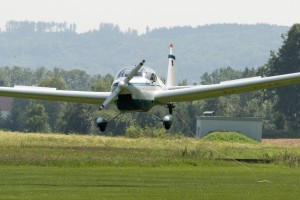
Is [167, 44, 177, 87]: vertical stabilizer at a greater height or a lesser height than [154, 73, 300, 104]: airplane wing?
greater

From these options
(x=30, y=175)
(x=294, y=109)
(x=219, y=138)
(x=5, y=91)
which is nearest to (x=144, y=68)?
(x=5, y=91)

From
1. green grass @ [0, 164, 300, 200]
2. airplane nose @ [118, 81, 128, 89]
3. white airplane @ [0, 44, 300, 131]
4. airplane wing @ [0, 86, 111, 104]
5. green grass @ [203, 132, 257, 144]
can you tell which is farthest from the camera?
green grass @ [203, 132, 257, 144]

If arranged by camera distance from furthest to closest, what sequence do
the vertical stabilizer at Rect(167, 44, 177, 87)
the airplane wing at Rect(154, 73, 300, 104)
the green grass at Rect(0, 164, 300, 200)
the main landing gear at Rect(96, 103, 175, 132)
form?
the vertical stabilizer at Rect(167, 44, 177, 87) < the airplane wing at Rect(154, 73, 300, 104) < the main landing gear at Rect(96, 103, 175, 132) < the green grass at Rect(0, 164, 300, 200)

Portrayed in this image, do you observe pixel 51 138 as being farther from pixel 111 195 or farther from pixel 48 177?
pixel 111 195

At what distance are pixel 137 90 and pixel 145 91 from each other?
0.78 meters

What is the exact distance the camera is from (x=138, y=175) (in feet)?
116

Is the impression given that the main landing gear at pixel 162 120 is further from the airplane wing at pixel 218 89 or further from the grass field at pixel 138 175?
the airplane wing at pixel 218 89

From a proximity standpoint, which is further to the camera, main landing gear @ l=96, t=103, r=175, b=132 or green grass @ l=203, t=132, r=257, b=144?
green grass @ l=203, t=132, r=257, b=144

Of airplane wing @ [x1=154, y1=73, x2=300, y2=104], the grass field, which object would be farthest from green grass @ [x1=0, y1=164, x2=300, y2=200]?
airplane wing @ [x1=154, y1=73, x2=300, y2=104]

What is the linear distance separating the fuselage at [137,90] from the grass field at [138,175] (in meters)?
2.13

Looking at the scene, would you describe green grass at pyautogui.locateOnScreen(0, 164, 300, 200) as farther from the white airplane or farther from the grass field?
the white airplane

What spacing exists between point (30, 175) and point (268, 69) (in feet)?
334

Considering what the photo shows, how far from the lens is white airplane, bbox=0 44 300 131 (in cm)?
4081

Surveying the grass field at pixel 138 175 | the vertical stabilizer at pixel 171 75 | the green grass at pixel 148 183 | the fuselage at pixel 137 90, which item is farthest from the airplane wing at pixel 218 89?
the vertical stabilizer at pixel 171 75
